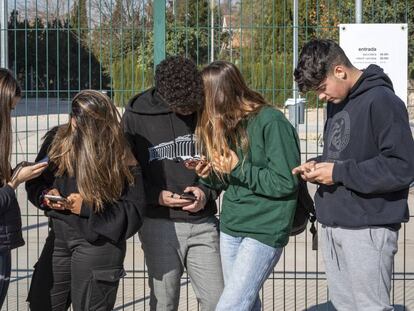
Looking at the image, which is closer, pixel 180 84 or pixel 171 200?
pixel 180 84

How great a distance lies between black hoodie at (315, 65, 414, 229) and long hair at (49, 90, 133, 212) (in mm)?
1039

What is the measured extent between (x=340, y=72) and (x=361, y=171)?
489 mm

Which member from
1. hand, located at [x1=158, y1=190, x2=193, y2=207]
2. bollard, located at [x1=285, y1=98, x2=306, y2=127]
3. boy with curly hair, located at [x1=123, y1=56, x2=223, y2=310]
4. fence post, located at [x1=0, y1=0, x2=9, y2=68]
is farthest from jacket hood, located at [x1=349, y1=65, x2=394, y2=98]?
fence post, located at [x1=0, y1=0, x2=9, y2=68]

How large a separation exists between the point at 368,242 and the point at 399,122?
565 mm

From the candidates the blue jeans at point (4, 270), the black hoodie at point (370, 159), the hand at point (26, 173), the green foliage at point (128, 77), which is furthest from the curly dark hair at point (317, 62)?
the green foliage at point (128, 77)

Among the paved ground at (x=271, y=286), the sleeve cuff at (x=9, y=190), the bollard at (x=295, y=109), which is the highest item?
the bollard at (x=295, y=109)

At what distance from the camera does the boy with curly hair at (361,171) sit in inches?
148

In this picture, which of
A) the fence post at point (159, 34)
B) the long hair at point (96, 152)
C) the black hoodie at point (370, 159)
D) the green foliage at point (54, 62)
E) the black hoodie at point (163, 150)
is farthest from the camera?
the green foliage at point (54, 62)

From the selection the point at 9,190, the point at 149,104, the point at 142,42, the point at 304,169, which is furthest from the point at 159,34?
the point at 304,169

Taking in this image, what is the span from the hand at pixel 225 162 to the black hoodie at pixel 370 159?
0.46 m

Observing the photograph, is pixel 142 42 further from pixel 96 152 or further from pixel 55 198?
pixel 55 198

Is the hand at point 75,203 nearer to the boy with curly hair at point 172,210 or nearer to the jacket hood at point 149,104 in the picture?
the boy with curly hair at point 172,210

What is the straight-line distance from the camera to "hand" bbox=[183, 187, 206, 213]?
4.42 metres

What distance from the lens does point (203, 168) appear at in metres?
4.16
